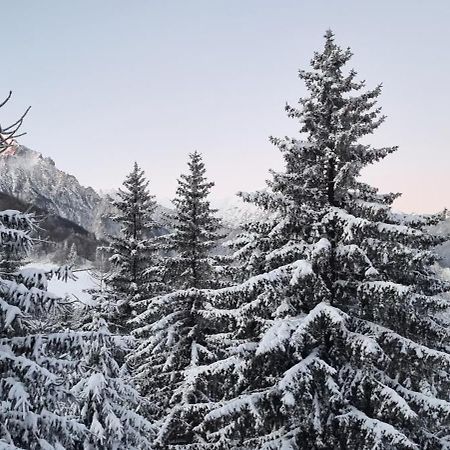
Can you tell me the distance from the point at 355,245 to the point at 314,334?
91.7 inches

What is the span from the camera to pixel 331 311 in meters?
10.0

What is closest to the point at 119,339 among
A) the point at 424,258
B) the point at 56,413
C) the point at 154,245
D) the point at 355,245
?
the point at 56,413

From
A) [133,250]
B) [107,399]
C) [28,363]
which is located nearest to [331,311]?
[28,363]

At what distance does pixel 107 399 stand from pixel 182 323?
5.70m

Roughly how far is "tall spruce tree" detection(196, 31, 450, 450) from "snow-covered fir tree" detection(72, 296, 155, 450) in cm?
269

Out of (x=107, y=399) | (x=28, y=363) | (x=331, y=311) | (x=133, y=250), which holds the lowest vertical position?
(x=107, y=399)

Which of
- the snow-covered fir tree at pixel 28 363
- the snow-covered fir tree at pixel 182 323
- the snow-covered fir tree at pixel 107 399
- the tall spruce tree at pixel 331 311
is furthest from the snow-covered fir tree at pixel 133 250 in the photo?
the snow-covered fir tree at pixel 28 363

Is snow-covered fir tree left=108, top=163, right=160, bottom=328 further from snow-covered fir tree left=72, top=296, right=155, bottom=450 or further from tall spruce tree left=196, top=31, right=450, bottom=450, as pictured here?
tall spruce tree left=196, top=31, right=450, bottom=450

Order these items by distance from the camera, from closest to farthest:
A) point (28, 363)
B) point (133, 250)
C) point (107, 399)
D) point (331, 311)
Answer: point (28, 363) < point (331, 311) < point (107, 399) < point (133, 250)

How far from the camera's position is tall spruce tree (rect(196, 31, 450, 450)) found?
398 inches

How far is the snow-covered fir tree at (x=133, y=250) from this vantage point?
21.8 metres

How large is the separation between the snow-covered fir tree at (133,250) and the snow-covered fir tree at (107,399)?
7467 millimetres

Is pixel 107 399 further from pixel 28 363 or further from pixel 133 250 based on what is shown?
pixel 133 250

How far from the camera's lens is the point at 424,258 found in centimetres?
1062
